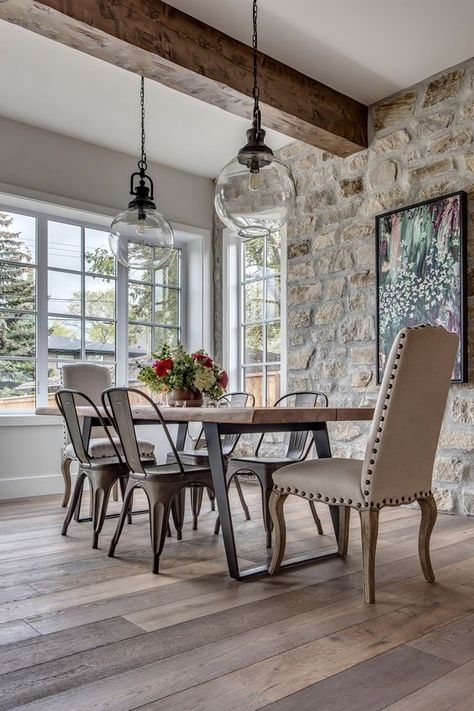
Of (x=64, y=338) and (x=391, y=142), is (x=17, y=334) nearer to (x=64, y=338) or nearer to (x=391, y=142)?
(x=64, y=338)

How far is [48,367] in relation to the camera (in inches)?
195

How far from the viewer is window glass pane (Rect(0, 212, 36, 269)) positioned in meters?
4.80

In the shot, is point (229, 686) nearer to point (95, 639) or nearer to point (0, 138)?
point (95, 639)

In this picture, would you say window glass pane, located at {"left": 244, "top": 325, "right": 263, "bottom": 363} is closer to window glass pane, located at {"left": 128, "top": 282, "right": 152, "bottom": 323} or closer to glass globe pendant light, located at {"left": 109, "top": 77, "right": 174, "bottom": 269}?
window glass pane, located at {"left": 128, "top": 282, "right": 152, "bottom": 323}

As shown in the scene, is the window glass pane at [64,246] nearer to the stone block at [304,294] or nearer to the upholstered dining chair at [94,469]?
the stone block at [304,294]

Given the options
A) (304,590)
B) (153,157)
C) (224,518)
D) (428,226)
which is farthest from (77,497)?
(153,157)

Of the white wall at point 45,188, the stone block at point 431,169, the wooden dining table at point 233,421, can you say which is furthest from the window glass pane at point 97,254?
the wooden dining table at point 233,421

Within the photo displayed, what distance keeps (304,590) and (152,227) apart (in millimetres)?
2206

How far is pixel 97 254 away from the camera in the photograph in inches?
210

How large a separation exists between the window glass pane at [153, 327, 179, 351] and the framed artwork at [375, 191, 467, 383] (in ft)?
7.66

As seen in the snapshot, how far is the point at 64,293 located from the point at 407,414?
3689 mm

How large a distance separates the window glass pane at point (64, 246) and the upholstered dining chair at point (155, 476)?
2773 millimetres

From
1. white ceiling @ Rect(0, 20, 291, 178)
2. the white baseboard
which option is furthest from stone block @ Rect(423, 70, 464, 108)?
the white baseboard

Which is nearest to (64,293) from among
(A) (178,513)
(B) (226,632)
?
(A) (178,513)
